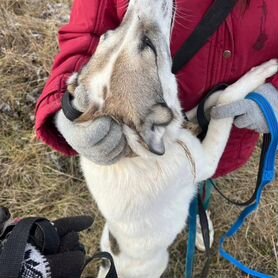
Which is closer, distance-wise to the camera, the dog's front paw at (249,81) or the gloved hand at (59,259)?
the gloved hand at (59,259)

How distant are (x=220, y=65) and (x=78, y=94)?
0.56 meters

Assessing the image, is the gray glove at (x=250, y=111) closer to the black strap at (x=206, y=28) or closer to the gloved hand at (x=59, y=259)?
the black strap at (x=206, y=28)

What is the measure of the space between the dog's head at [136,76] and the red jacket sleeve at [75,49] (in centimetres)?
11

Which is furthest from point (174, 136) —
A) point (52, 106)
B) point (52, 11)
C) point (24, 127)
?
point (52, 11)

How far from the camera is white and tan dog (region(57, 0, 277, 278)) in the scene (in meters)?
1.77

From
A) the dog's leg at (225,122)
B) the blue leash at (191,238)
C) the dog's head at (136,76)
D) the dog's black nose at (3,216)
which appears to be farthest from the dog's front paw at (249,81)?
the dog's black nose at (3,216)

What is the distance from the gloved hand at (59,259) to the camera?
1.25 m

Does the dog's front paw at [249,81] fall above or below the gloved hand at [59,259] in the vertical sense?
below

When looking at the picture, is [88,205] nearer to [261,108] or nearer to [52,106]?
[52,106]

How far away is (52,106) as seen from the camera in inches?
74.5

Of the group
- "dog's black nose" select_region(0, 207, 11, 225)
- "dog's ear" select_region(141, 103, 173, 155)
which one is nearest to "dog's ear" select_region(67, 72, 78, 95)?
"dog's ear" select_region(141, 103, 173, 155)

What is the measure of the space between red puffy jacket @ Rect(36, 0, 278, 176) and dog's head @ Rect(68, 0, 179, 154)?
9 cm

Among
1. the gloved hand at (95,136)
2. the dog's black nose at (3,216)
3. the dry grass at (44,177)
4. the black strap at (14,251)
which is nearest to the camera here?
the black strap at (14,251)

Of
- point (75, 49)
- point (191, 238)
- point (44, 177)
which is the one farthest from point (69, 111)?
point (44, 177)
